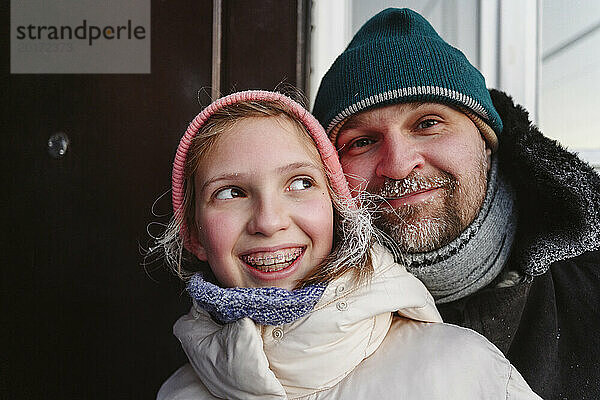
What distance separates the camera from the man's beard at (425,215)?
120cm

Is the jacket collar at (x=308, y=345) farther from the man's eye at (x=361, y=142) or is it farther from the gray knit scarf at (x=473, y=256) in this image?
the man's eye at (x=361, y=142)

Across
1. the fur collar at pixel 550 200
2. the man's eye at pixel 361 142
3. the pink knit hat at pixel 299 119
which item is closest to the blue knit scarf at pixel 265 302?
the pink knit hat at pixel 299 119

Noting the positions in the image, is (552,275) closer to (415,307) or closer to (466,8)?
(415,307)

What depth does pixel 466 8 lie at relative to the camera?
1867 mm

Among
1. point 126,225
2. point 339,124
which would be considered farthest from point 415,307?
point 126,225

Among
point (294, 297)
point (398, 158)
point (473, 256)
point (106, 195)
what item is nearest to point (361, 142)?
point (398, 158)

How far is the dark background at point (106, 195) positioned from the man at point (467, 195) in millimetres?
400

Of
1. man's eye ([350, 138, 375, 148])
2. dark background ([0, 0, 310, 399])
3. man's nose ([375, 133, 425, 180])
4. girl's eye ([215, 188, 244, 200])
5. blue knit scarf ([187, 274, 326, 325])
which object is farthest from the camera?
dark background ([0, 0, 310, 399])

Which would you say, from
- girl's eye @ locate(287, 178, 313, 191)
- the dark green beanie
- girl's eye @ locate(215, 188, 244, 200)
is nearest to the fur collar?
the dark green beanie

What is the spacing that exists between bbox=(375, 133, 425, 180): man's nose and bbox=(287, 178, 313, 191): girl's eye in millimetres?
234

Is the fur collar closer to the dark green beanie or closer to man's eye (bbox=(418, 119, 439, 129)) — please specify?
the dark green beanie

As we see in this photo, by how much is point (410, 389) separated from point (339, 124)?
64 cm

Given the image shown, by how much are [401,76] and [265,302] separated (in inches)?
24.0

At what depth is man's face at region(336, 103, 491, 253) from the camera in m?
1.20
